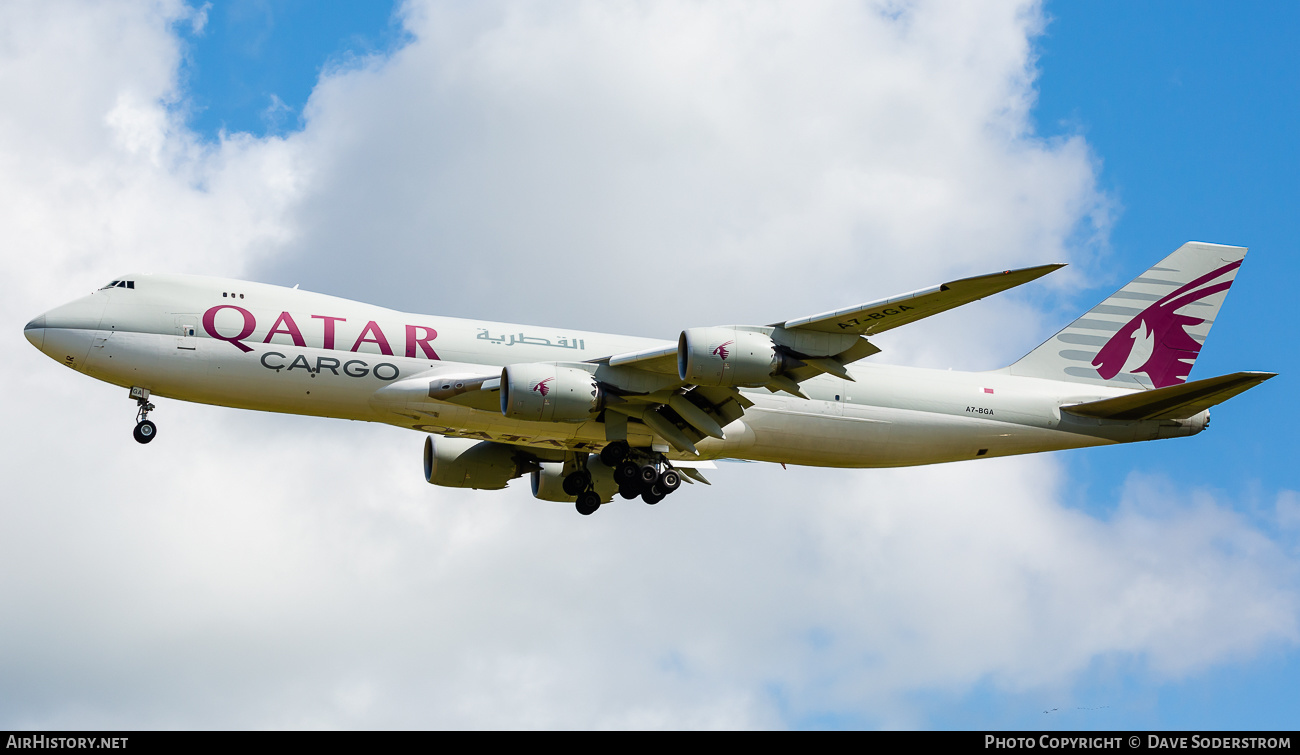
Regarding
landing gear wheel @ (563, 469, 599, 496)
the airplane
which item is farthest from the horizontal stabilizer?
landing gear wheel @ (563, 469, 599, 496)

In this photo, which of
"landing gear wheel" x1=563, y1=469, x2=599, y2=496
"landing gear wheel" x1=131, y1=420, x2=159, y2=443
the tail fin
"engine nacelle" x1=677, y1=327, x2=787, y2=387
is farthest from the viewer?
the tail fin

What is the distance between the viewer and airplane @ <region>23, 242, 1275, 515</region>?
30.5m

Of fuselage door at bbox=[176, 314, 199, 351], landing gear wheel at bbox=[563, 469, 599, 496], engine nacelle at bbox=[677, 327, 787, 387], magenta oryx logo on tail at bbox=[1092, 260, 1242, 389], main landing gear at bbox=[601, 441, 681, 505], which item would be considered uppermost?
magenta oryx logo on tail at bbox=[1092, 260, 1242, 389]

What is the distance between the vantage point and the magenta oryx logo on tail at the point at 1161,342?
40281 mm

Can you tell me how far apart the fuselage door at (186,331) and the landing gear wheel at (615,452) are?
10717 millimetres

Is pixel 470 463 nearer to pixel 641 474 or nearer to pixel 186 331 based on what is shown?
pixel 641 474

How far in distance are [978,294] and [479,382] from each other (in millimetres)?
12403

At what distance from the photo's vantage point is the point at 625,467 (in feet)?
112

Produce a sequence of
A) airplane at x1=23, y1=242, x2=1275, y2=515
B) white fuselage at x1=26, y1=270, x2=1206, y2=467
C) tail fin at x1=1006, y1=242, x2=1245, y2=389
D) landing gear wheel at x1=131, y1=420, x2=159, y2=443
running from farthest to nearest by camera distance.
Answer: tail fin at x1=1006, y1=242, x2=1245, y2=389 → landing gear wheel at x1=131, y1=420, x2=159, y2=443 → white fuselage at x1=26, y1=270, x2=1206, y2=467 → airplane at x1=23, y1=242, x2=1275, y2=515

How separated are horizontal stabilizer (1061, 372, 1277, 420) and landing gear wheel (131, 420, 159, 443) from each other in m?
25.5

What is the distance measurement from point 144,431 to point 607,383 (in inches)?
464

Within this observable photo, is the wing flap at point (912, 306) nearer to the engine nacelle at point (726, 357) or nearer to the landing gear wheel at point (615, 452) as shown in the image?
the engine nacelle at point (726, 357)

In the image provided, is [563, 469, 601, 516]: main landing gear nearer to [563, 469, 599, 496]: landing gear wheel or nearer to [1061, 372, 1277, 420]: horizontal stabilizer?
[563, 469, 599, 496]: landing gear wheel
